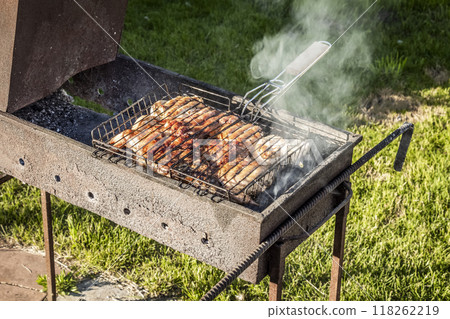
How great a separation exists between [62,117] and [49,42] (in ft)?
2.03

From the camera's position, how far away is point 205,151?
2.93 m

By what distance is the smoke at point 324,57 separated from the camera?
5.94 metres

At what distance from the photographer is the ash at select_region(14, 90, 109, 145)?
3.66 metres

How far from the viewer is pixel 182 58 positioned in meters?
6.68

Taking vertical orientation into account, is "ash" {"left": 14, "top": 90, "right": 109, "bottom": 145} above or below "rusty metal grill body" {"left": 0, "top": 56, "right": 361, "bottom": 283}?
above

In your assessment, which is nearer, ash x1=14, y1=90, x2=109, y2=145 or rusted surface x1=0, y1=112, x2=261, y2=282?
rusted surface x1=0, y1=112, x2=261, y2=282

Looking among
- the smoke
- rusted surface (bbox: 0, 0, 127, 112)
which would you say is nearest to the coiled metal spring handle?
rusted surface (bbox: 0, 0, 127, 112)

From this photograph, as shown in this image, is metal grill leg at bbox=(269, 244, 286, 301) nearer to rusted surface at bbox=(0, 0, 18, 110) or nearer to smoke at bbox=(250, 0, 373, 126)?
rusted surface at bbox=(0, 0, 18, 110)

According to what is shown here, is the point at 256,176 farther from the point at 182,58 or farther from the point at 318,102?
the point at 182,58

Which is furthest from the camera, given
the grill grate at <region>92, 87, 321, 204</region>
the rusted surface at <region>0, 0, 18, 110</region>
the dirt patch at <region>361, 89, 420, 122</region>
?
the dirt patch at <region>361, 89, 420, 122</region>

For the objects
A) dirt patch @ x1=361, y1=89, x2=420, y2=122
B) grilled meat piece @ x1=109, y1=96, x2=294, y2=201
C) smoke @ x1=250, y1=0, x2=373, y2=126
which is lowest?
grilled meat piece @ x1=109, y1=96, x2=294, y2=201

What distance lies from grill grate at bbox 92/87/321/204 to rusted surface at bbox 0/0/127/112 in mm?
638

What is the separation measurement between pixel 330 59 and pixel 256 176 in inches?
160

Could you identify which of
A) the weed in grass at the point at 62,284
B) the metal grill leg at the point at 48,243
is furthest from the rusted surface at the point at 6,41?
the weed in grass at the point at 62,284
